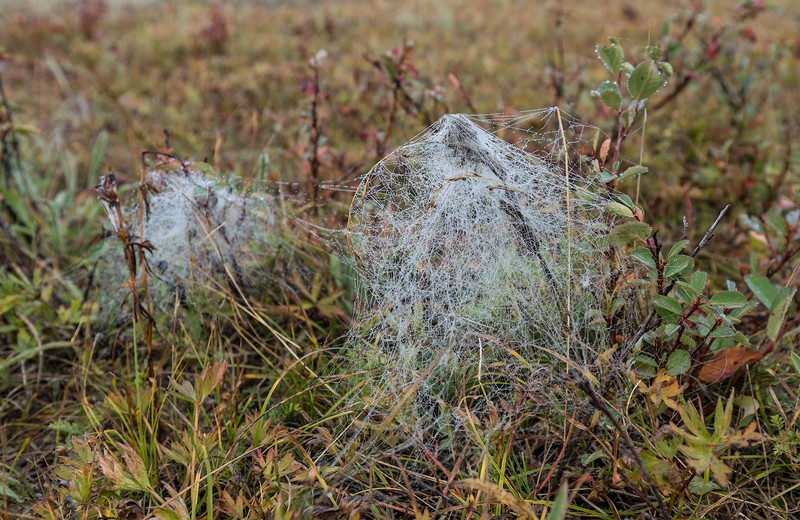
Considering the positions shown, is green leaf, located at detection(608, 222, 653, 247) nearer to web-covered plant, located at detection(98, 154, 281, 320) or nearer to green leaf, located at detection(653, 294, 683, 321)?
green leaf, located at detection(653, 294, 683, 321)

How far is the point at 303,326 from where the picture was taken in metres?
2.25

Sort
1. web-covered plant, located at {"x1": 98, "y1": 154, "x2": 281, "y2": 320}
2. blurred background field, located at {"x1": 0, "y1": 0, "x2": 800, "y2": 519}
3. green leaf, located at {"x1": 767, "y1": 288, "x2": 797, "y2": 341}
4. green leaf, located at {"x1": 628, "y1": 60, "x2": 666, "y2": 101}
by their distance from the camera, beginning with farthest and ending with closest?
1. web-covered plant, located at {"x1": 98, "y1": 154, "x2": 281, "y2": 320}
2. green leaf, located at {"x1": 628, "y1": 60, "x2": 666, "y2": 101}
3. blurred background field, located at {"x1": 0, "y1": 0, "x2": 800, "y2": 519}
4. green leaf, located at {"x1": 767, "y1": 288, "x2": 797, "y2": 341}

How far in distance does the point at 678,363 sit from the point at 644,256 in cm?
31

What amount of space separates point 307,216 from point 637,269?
134 centimetres

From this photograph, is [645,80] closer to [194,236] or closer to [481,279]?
[481,279]

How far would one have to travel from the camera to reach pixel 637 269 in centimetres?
193

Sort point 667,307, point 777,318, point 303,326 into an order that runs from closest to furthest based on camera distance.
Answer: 1. point 777,318
2. point 667,307
3. point 303,326

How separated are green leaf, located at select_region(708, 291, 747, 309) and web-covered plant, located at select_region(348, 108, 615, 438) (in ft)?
1.01

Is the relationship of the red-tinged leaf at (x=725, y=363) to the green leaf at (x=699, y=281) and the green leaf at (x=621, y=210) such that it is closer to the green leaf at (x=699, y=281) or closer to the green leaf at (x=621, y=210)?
the green leaf at (x=699, y=281)

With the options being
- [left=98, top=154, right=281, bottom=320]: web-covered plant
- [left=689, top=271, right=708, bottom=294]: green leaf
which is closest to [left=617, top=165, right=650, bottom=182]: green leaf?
→ [left=689, top=271, right=708, bottom=294]: green leaf

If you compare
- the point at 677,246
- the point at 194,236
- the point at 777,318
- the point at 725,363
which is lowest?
the point at 725,363

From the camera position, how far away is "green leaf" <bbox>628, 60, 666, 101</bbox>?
1.78 m

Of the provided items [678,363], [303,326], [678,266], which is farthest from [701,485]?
[303,326]

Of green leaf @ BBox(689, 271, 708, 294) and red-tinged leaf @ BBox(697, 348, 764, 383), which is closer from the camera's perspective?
green leaf @ BBox(689, 271, 708, 294)
